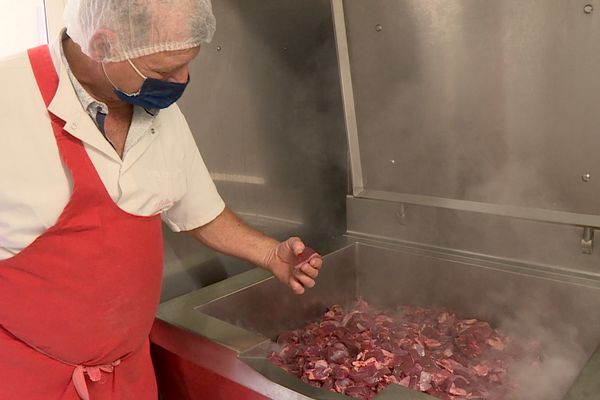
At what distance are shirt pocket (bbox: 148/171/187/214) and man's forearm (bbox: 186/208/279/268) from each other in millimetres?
151

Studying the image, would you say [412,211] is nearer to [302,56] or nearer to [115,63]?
[302,56]

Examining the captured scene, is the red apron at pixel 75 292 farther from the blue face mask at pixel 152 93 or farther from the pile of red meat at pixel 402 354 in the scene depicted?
the pile of red meat at pixel 402 354

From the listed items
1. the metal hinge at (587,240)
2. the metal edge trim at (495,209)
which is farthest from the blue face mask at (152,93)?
the metal hinge at (587,240)

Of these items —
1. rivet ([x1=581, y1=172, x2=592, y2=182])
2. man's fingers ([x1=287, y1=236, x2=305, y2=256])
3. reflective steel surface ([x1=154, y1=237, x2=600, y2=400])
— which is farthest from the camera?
rivet ([x1=581, y1=172, x2=592, y2=182])

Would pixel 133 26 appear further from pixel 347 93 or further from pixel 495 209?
pixel 495 209

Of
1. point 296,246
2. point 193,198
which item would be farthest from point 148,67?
point 296,246

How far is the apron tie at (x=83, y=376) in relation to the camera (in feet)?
3.91

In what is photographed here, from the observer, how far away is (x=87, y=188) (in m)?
1.09

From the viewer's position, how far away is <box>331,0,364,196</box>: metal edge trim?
1.91m

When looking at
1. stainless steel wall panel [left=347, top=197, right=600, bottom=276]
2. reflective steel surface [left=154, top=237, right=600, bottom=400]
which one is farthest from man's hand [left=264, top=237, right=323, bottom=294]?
stainless steel wall panel [left=347, top=197, right=600, bottom=276]

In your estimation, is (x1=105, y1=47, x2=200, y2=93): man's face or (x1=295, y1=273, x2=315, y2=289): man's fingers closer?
(x1=105, y1=47, x2=200, y2=93): man's face

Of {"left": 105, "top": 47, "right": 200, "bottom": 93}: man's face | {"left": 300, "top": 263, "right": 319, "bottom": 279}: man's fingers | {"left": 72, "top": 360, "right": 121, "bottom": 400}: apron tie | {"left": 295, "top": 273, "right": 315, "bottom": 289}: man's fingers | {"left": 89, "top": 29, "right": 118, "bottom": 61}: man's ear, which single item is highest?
{"left": 89, "top": 29, "right": 118, "bottom": 61}: man's ear

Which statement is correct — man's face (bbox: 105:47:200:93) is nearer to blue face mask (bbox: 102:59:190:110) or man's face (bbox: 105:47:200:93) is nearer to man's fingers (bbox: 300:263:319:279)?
blue face mask (bbox: 102:59:190:110)

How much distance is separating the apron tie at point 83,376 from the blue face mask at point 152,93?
1.87 feet
